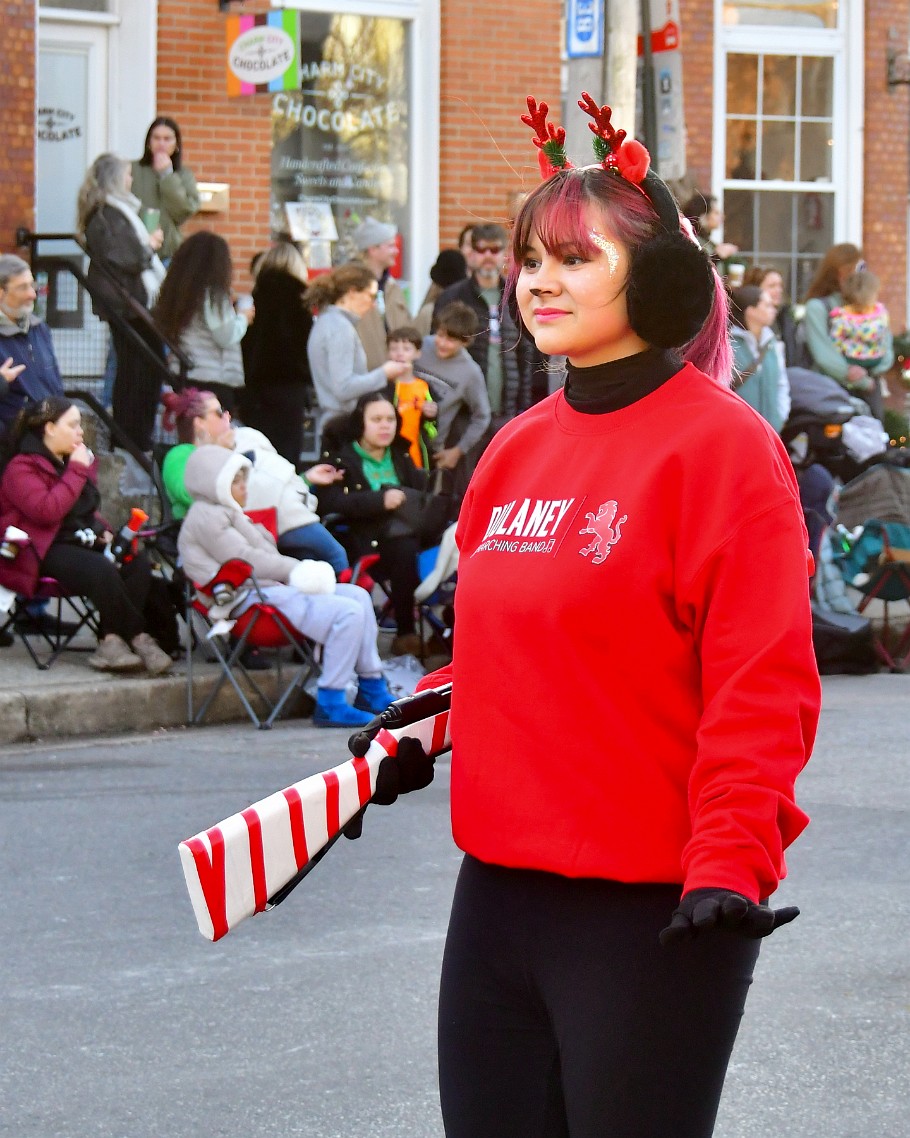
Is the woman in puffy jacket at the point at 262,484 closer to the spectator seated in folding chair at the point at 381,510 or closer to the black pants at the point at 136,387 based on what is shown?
the spectator seated in folding chair at the point at 381,510

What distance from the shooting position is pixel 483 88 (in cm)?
1597

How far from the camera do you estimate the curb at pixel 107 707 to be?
9.00m

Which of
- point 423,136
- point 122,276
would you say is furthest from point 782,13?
point 122,276

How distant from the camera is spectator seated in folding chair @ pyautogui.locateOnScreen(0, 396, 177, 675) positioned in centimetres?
945

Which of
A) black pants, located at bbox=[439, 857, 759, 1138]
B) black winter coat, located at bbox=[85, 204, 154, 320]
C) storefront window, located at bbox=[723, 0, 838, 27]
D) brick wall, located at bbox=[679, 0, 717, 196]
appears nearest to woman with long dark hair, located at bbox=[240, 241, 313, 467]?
black winter coat, located at bbox=[85, 204, 154, 320]

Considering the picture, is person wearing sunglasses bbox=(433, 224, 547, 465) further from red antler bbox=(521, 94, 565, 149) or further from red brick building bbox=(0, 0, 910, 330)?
red antler bbox=(521, 94, 565, 149)

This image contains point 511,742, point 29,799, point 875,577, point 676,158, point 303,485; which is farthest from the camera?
point 676,158

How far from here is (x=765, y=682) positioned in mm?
2324

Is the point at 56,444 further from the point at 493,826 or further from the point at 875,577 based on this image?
the point at 493,826

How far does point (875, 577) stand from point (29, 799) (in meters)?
6.18

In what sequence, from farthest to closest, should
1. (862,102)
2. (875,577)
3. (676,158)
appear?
(862,102)
(676,158)
(875,577)

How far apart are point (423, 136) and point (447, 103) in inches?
13.5

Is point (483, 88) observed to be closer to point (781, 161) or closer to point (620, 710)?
point (781, 161)

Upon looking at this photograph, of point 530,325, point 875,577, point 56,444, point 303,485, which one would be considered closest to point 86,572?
point 56,444
